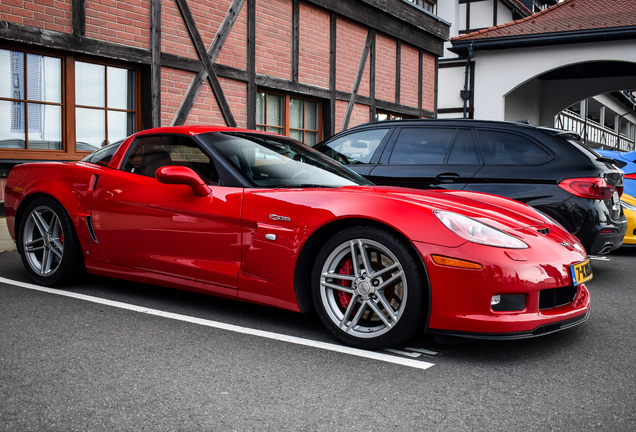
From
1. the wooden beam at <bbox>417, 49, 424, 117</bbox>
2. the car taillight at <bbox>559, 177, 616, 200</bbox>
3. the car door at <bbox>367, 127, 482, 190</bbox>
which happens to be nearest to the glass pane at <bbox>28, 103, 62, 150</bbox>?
the car door at <bbox>367, 127, 482, 190</bbox>

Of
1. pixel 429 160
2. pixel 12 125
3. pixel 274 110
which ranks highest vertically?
pixel 274 110

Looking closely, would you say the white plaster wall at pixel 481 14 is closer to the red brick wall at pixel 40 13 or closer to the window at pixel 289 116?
the window at pixel 289 116

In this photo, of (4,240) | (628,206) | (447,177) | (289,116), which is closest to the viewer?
(447,177)

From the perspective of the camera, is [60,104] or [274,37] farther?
[274,37]

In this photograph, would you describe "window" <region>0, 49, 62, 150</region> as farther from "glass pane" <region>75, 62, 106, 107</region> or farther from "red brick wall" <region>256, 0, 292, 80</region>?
"red brick wall" <region>256, 0, 292, 80</region>

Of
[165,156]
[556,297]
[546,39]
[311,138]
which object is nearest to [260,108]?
[311,138]

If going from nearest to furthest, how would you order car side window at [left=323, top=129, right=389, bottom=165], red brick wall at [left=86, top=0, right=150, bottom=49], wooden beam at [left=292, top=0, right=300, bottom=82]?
car side window at [left=323, top=129, right=389, bottom=165] → red brick wall at [left=86, top=0, right=150, bottom=49] → wooden beam at [left=292, top=0, right=300, bottom=82]

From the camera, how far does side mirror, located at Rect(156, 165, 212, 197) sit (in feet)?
12.5

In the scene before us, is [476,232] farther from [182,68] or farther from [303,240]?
[182,68]

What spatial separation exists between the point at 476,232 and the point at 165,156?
2.33 m

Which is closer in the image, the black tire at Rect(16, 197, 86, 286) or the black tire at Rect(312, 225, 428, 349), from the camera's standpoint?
the black tire at Rect(312, 225, 428, 349)

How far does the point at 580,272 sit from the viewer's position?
3434mm

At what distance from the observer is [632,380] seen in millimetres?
2936

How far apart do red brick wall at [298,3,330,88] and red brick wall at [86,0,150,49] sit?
156 inches
